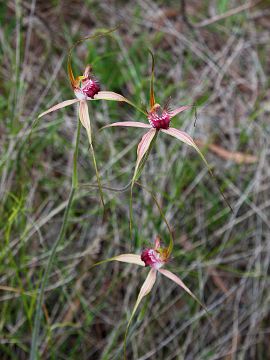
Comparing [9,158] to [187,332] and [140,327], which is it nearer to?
[140,327]

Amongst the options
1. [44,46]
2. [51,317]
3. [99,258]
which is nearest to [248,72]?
[44,46]

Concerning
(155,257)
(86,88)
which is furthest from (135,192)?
(86,88)

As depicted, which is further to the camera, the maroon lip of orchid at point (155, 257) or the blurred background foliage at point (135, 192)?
the blurred background foliage at point (135, 192)

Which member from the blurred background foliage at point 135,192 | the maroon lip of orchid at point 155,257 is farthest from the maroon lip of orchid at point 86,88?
the blurred background foliage at point 135,192

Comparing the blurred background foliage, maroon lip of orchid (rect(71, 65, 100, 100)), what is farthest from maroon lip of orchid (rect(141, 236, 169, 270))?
the blurred background foliage

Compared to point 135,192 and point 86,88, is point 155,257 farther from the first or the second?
point 135,192

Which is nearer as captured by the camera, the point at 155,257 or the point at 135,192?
the point at 155,257

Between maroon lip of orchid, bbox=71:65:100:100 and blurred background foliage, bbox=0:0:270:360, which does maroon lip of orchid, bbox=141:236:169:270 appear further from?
blurred background foliage, bbox=0:0:270:360

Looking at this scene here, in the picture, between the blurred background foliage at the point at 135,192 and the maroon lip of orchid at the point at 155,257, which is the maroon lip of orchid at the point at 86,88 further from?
the blurred background foliage at the point at 135,192
